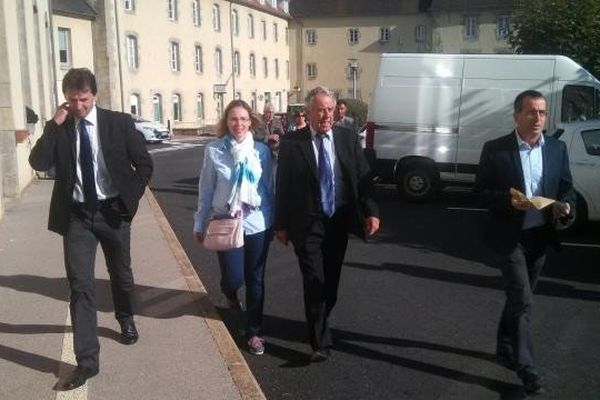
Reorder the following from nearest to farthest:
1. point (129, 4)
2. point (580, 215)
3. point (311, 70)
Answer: point (580, 215) → point (129, 4) → point (311, 70)

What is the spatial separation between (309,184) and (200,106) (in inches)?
1821

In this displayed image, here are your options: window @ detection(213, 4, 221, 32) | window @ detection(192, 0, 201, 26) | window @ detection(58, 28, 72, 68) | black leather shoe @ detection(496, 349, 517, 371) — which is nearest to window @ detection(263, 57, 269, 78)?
window @ detection(213, 4, 221, 32)

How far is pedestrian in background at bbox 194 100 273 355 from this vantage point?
4.80 m

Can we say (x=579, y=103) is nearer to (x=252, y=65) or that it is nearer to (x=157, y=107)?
(x=157, y=107)

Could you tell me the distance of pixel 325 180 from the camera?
4.53 m

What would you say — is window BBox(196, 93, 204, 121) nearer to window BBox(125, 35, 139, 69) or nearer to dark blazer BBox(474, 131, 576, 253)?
window BBox(125, 35, 139, 69)

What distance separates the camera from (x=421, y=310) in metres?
5.86

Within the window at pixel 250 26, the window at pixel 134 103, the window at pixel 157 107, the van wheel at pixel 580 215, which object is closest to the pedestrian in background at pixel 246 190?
the van wheel at pixel 580 215

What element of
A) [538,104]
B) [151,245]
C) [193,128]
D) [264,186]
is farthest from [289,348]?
[193,128]

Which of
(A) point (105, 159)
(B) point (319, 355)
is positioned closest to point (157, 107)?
(A) point (105, 159)

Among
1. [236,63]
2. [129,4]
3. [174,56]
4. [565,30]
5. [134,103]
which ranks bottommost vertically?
[134,103]

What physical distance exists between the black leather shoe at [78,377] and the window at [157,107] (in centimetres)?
4117

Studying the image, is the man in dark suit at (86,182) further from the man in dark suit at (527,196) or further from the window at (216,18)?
the window at (216,18)

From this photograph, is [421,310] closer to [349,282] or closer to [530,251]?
[349,282]
